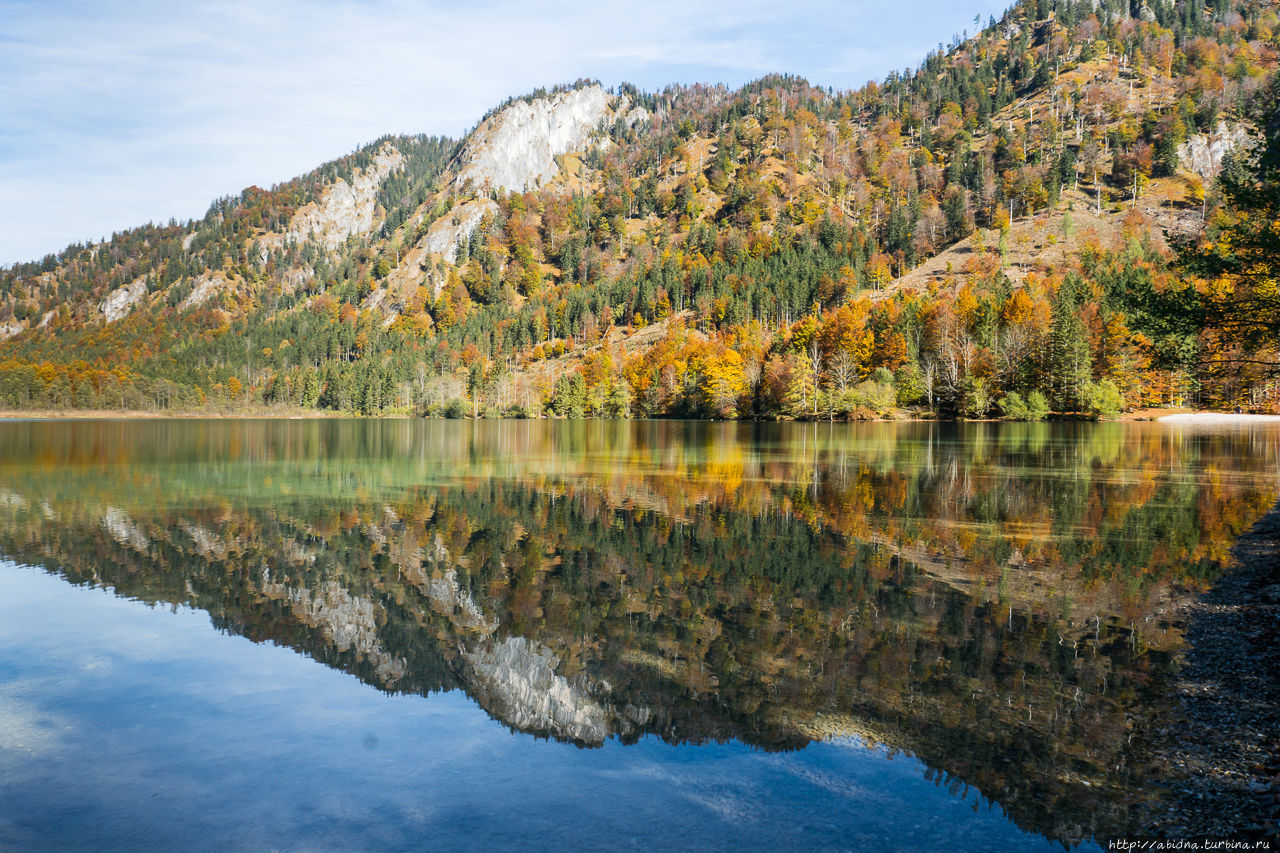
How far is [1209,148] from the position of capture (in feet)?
620

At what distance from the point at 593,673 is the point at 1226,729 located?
24.6 feet

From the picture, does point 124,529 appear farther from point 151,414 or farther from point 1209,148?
point 1209,148

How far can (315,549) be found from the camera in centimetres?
1811

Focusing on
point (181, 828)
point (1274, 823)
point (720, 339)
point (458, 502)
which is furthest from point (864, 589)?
point (720, 339)

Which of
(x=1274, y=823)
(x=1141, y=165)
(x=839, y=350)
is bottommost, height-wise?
(x=1274, y=823)

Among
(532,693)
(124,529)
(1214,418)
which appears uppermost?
(1214,418)

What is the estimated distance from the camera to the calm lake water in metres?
6.80

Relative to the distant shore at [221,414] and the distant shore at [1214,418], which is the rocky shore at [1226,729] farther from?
the distant shore at [221,414]

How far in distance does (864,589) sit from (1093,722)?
229 inches

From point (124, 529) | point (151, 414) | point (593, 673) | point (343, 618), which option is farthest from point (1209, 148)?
point (151, 414)

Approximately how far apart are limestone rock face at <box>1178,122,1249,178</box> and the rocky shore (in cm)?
22567

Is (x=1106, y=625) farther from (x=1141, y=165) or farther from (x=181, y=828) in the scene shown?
(x=1141, y=165)

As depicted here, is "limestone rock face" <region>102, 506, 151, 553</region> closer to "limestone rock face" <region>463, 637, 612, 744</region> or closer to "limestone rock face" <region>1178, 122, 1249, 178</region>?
"limestone rock face" <region>463, 637, 612, 744</region>

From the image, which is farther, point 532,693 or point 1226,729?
point 532,693
